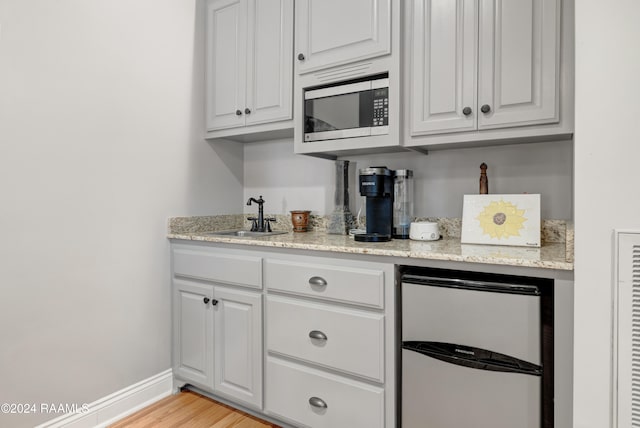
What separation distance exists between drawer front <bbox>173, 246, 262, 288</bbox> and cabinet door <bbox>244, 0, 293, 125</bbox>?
2.74 ft

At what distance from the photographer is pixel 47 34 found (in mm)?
1703

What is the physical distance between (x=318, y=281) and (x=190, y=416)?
107cm

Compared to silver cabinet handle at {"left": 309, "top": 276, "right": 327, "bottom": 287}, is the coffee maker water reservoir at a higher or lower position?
→ higher

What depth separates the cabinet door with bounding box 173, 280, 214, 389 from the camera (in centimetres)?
208

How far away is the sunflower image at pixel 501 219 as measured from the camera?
166 cm

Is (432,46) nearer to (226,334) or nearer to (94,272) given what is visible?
(226,334)

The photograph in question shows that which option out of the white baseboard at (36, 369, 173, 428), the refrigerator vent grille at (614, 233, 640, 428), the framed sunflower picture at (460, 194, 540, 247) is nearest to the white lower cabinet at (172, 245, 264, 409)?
the white baseboard at (36, 369, 173, 428)

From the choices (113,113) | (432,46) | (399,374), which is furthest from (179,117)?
(399,374)

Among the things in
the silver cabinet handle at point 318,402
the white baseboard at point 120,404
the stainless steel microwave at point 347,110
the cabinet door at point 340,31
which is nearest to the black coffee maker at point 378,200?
the stainless steel microwave at point 347,110

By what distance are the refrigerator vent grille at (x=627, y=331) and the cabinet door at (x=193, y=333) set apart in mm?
1764

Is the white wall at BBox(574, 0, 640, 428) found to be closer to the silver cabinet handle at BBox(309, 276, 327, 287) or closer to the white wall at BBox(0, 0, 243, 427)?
the silver cabinet handle at BBox(309, 276, 327, 287)

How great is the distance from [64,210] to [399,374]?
1.69 metres

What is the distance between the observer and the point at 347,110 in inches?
76.1

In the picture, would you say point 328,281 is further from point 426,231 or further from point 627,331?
point 627,331
